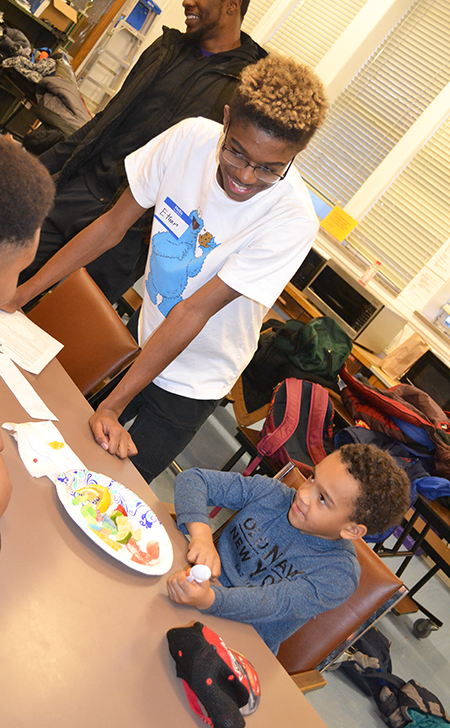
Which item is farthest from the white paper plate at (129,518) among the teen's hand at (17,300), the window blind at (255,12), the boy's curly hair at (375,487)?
the window blind at (255,12)

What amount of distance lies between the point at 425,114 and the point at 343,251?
4.44ft

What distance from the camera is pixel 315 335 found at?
3197mm

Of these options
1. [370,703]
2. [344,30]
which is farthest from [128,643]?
[344,30]

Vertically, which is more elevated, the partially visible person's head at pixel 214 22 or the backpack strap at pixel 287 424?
the partially visible person's head at pixel 214 22

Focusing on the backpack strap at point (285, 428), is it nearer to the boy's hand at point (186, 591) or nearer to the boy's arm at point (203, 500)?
the boy's arm at point (203, 500)

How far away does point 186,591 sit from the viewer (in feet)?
3.17

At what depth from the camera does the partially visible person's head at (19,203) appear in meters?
0.79

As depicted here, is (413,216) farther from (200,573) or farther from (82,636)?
(82,636)

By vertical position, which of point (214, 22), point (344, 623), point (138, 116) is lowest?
point (344, 623)

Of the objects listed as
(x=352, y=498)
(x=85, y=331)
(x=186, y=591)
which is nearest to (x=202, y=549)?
(x=186, y=591)

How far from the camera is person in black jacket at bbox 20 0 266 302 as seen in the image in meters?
1.95

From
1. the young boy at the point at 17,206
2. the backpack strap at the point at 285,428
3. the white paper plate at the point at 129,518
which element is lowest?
the backpack strap at the point at 285,428

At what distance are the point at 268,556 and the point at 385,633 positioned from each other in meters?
2.04

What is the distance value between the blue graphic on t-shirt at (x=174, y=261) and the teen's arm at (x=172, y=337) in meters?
0.12
